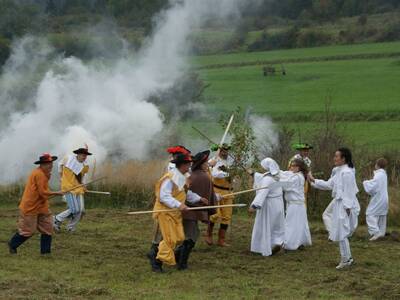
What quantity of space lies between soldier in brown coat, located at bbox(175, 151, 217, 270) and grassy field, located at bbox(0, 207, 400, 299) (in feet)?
1.09

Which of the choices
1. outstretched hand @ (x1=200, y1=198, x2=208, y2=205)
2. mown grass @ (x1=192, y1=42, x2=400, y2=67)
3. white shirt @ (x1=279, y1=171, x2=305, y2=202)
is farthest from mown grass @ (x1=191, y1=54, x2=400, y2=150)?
outstretched hand @ (x1=200, y1=198, x2=208, y2=205)

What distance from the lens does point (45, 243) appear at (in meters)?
13.4

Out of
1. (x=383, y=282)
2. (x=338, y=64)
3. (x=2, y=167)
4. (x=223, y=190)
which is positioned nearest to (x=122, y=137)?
(x=2, y=167)

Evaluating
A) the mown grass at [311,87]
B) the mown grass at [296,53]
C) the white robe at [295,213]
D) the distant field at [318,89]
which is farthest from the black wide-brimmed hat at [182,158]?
the mown grass at [296,53]

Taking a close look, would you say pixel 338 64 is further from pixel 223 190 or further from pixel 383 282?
pixel 383 282

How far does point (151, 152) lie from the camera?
2384 cm

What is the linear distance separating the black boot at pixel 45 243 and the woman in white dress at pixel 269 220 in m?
3.35

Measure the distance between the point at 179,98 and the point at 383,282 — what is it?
19.4 m

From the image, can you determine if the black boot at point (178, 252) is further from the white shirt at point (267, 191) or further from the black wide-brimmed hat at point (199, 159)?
the white shirt at point (267, 191)

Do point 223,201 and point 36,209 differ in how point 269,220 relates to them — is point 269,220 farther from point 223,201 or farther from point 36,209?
point 36,209

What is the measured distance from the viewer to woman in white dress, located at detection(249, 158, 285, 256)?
13.7 m

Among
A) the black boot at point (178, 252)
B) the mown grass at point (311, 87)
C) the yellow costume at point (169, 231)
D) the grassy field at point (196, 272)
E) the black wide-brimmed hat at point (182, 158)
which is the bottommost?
the grassy field at point (196, 272)

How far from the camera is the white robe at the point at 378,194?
15.7 metres

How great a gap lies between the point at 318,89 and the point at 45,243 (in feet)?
97.6
